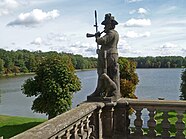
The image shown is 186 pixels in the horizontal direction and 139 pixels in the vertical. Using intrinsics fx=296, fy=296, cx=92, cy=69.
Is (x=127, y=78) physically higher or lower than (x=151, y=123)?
lower

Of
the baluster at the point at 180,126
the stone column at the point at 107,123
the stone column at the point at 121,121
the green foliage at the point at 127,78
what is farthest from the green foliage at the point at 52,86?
the baluster at the point at 180,126

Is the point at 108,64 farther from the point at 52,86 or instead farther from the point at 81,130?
the point at 52,86

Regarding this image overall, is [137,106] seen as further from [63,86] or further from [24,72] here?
[24,72]

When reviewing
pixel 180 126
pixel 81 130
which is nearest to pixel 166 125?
pixel 180 126

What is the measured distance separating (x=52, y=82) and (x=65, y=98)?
1506mm

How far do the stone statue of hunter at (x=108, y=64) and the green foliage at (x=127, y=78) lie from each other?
586 inches

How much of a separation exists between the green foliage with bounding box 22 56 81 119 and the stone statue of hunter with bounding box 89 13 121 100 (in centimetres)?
1539

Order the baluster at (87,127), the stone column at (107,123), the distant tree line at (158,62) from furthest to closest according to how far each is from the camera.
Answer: the distant tree line at (158,62)
the stone column at (107,123)
the baluster at (87,127)

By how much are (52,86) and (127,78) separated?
5767 millimetres

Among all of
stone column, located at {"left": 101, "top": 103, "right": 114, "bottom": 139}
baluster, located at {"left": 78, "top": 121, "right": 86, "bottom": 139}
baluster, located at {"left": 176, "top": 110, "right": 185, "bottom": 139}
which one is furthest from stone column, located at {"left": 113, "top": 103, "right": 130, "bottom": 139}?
baluster, located at {"left": 78, "top": 121, "right": 86, "bottom": 139}

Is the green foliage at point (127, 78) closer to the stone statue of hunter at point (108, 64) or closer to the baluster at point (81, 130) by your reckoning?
the stone statue of hunter at point (108, 64)

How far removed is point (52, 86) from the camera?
20.7 metres

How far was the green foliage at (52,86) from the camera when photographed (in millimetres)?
20766

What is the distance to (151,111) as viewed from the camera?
555 centimetres
